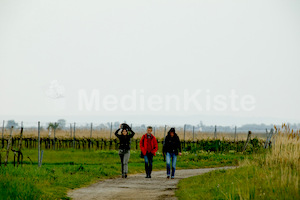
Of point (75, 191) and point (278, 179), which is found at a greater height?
point (278, 179)

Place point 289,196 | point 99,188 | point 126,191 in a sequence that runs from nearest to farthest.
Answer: point 289,196, point 126,191, point 99,188

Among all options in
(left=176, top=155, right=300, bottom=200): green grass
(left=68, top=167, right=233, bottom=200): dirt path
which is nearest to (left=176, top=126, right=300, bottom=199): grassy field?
(left=176, top=155, right=300, bottom=200): green grass

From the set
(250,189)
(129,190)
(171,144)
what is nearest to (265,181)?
(250,189)

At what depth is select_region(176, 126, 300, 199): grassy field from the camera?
10125mm

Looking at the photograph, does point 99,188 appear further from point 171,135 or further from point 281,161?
point 281,161

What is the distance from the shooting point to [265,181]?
36.6 ft

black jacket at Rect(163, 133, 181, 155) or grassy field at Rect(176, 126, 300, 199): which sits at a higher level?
black jacket at Rect(163, 133, 181, 155)

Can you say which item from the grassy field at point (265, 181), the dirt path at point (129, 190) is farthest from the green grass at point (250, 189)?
the dirt path at point (129, 190)

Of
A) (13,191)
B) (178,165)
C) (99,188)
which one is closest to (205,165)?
(178,165)

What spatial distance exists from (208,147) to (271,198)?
3118 centimetres

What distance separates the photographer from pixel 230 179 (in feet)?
45.1

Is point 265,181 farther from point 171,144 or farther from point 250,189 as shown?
point 171,144

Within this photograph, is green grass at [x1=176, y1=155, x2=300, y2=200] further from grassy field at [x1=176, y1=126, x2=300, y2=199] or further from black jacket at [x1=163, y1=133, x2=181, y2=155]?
black jacket at [x1=163, y1=133, x2=181, y2=155]

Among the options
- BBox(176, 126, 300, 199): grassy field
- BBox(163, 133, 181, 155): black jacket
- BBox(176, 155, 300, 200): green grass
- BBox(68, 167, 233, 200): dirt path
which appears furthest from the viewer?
BBox(163, 133, 181, 155): black jacket
